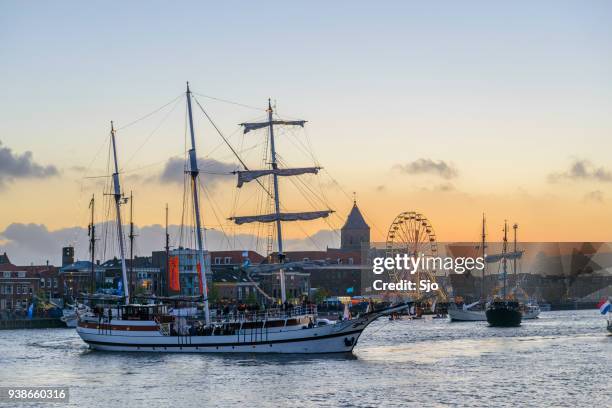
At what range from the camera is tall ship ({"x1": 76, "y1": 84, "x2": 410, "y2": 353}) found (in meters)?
80.7

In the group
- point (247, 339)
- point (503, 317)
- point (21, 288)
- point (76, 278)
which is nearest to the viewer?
point (247, 339)

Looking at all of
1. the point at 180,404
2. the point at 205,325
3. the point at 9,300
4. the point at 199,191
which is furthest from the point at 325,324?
the point at 9,300

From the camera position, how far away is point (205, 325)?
8488cm

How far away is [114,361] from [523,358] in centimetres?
3135

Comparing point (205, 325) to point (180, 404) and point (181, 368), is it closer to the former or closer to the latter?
point (181, 368)

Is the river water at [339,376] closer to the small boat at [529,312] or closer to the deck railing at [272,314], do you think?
Result: the deck railing at [272,314]

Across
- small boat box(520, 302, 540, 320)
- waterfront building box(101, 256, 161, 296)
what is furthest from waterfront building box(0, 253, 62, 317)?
small boat box(520, 302, 540, 320)

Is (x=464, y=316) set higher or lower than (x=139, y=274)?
lower

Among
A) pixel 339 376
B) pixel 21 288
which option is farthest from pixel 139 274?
pixel 339 376

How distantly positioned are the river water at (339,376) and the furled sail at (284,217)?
462 inches

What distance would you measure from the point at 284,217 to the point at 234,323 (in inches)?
447

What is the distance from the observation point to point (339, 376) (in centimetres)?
6800

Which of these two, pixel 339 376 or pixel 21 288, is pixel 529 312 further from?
pixel 339 376

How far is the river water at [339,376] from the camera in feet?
194
